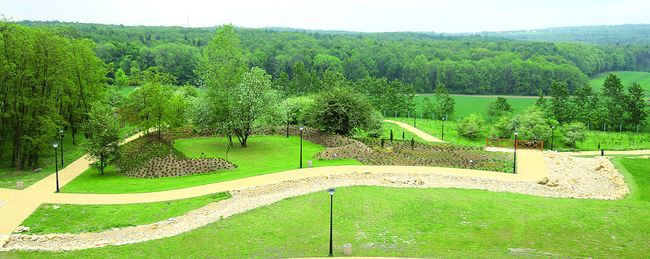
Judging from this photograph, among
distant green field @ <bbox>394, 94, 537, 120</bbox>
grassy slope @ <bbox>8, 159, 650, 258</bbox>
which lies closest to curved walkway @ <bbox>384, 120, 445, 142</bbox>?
distant green field @ <bbox>394, 94, 537, 120</bbox>

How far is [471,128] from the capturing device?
56.8 m

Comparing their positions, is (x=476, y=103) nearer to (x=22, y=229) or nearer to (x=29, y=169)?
(x=29, y=169)

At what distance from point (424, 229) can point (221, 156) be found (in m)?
20.8

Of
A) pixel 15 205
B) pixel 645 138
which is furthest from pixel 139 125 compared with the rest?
pixel 645 138

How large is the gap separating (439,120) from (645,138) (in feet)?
86.1

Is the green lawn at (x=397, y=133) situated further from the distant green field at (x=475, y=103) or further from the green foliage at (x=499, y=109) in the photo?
the distant green field at (x=475, y=103)

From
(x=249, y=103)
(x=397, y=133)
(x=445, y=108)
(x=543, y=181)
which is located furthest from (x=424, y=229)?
(x=445, y=108)

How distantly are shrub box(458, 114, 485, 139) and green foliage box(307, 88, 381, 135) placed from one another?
1457 centimetres

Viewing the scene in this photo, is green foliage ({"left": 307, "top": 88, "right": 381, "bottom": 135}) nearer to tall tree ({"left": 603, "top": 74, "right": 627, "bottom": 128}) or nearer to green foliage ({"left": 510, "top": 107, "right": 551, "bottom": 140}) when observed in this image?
green foliage ({"left": 510, "top": 107, "right": 551, "bottom": 140})

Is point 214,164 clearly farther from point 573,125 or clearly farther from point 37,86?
point 573,125

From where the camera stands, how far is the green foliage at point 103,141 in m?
35.2

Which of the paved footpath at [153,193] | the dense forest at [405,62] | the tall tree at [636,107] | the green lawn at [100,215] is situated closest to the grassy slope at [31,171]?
the paved footpath at [153,193]

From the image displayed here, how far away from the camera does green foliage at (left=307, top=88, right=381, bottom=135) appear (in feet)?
155

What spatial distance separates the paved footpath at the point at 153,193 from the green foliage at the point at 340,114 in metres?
11.1
